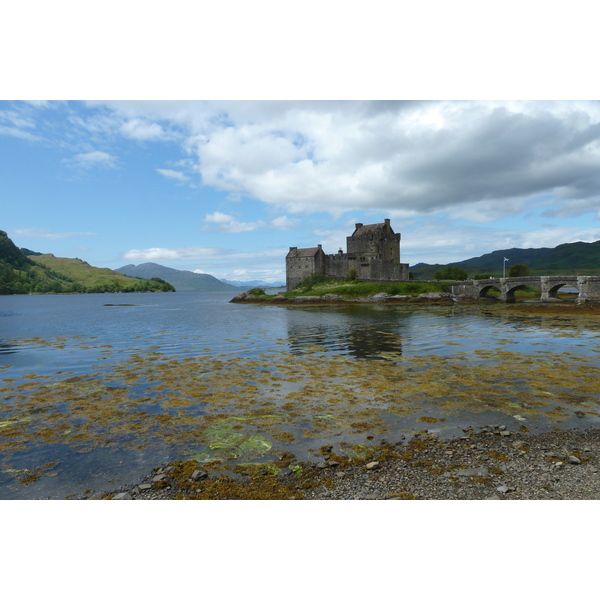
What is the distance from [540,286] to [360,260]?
141 feet

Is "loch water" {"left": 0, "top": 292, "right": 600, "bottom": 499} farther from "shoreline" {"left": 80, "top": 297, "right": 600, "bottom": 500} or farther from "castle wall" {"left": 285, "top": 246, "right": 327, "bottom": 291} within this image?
"castle wall" {"left": 285, "top": 246, "right": 327, "bottom": 291}

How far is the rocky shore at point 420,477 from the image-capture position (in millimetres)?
7137

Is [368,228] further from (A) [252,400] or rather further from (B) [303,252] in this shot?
(A) [252,400]

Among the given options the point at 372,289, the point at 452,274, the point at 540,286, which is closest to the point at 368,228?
the point at 372,289

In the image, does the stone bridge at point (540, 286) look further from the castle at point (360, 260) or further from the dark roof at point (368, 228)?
the dark roof at point (368, 228)

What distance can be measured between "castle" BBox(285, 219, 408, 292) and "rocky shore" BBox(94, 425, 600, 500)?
287ft

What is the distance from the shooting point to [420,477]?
7.75m

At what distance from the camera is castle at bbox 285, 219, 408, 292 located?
96.5m

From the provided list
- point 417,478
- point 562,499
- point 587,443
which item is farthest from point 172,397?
point 587,443

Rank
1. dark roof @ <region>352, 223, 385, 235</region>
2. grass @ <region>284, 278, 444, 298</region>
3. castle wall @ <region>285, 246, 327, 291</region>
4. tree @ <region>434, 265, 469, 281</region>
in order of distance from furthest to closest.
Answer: tree @ <region>434, 265, 469, 281</region>
castle wall @ <region>285, 246, 327, 291</region>
dark roof @ <region>352, 223, 385, 235</region>
grass @ <region>284, 278, 444, 298</region>

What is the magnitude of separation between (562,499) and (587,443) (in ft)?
12.0

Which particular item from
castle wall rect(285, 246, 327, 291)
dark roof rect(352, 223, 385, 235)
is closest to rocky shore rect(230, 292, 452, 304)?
castle wall rect(285, 246, 327, 291)

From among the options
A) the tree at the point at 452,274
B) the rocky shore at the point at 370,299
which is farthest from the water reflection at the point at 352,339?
the tree at the point at 452,274

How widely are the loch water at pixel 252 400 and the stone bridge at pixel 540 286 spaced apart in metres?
51.7
